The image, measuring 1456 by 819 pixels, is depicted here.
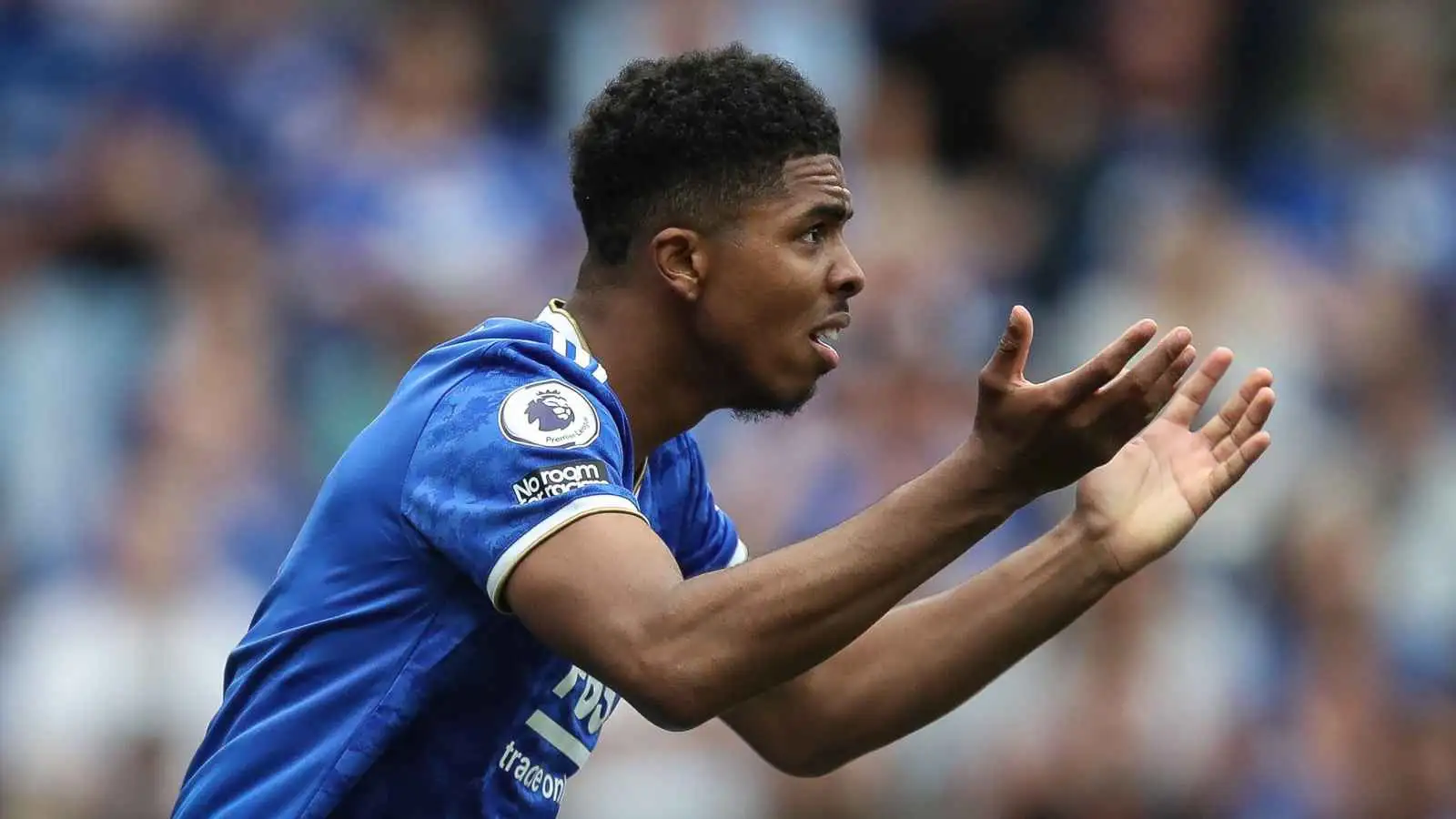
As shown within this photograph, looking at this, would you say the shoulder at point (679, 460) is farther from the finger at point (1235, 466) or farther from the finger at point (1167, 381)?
the finger at point (1167, 381)

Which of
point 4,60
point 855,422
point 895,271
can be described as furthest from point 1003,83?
point 4,60

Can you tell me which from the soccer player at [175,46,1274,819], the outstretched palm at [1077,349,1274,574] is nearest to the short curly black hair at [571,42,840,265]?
the soccer player at [175,46,1274,819]

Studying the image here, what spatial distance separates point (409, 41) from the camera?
402 inches

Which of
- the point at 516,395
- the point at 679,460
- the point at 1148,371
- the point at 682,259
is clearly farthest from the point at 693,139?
the point at 1148,371

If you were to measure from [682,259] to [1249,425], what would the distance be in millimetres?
1320

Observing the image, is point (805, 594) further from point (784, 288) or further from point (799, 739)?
point (799, 739)

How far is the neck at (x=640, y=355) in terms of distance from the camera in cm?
425

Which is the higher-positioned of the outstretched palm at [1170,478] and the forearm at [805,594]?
the outstretched palm at [1170,478]

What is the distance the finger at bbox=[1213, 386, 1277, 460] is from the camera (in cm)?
450

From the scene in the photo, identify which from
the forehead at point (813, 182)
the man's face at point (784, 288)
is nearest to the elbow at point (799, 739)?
the man's face at point (784, 288)

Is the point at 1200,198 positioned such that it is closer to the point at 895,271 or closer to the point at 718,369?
the point at 895,271

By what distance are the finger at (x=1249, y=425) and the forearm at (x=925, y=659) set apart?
1.20 feet

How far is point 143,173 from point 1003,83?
14.2 feet

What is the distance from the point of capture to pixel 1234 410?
459 centimetres
